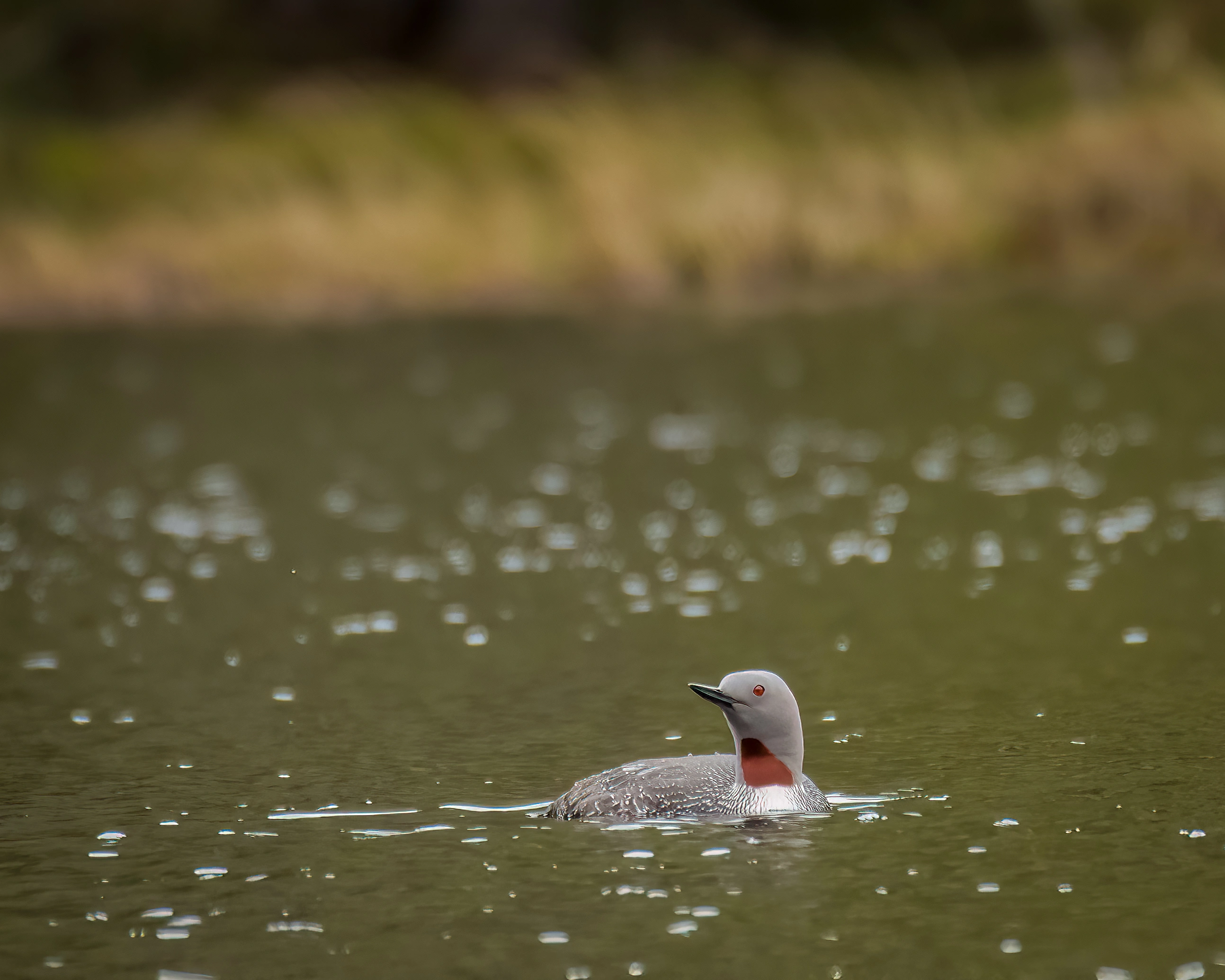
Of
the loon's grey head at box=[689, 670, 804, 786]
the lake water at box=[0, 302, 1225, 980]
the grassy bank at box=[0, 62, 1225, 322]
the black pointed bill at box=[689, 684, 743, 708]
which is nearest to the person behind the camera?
the lake water at box=[0, 302, 1225, 980]

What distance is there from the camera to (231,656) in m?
13.1

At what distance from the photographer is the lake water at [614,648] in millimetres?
8117

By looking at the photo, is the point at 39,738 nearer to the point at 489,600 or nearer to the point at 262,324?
the point at 489,600

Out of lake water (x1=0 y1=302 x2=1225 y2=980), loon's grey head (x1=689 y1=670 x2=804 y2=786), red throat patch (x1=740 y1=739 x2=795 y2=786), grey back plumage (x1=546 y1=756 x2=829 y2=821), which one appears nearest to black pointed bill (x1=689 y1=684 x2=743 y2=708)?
loon's grey head (x1=689 y1=670 x2=804 y2=786)

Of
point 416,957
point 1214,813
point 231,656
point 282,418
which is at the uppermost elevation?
point 282,418

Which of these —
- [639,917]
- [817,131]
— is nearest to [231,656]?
[639,917]

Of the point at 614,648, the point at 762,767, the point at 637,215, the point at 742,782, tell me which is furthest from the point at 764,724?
the point at 637,215

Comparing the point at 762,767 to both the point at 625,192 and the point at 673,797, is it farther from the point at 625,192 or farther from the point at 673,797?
the point at 625,192

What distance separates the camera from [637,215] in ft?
93.2

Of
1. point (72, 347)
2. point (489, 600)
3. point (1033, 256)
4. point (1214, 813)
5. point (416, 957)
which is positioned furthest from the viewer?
point (1033, 256)

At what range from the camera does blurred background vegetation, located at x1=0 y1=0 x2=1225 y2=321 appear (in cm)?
2834

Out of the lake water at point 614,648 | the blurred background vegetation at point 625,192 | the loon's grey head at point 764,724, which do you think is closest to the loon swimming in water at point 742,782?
the loon's grey head at point 764,724

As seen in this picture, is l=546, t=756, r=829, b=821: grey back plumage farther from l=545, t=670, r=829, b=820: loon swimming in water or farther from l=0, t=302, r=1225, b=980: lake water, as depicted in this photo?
l=0, t=302, r=1225, b=980: lake water

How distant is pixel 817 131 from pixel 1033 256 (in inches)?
124
